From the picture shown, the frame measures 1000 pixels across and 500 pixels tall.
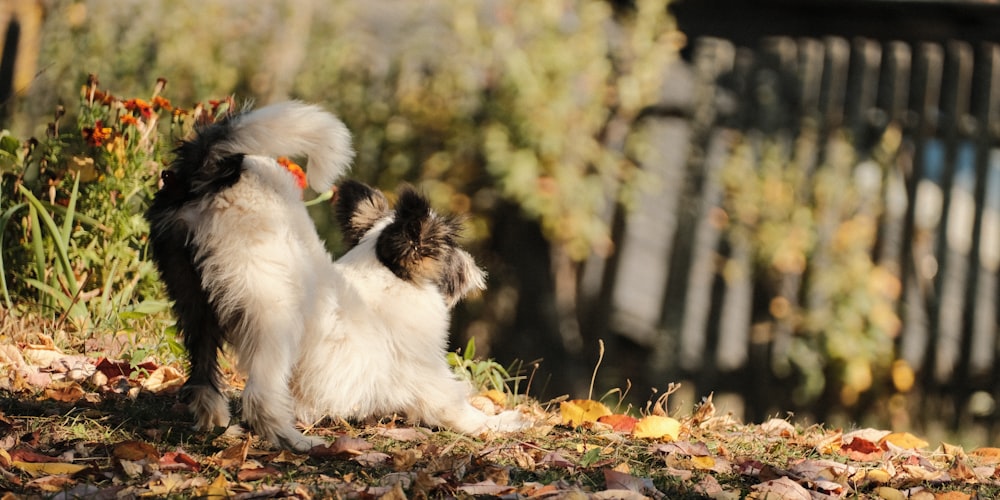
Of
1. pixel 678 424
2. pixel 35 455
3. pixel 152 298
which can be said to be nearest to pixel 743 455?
pixel 678 424

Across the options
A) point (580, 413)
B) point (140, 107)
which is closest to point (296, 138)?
point (580, 413)

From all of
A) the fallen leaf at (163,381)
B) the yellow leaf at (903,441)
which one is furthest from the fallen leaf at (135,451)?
the yellow leaf at (903,441)

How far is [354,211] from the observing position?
3932 mm

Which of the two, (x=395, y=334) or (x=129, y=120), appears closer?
(x=395, y=334)

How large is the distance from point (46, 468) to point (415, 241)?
4.48 ft

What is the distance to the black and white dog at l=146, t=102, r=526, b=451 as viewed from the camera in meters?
3.09

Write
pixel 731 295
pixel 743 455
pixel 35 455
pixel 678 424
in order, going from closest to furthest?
1. pixel 35 455
2. pixel 743 455
3. pixel 678 424
4. pixel 731 295

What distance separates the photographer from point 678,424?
3.80 meters

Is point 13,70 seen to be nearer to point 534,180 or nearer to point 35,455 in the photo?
point 534,180

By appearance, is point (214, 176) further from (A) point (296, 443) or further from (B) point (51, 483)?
(B) point (51, 483)

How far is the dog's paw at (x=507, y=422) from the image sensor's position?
3.70 metres

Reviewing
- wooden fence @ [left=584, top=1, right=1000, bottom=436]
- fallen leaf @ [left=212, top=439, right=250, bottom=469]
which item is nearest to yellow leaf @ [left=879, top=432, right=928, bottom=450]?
fallen leaf @ [left=212, top=439, right=250, bottom=469]

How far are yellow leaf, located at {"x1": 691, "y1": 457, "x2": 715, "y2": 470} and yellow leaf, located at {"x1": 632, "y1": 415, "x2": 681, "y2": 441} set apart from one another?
0.37 meters

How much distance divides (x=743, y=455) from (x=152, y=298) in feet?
9.65
